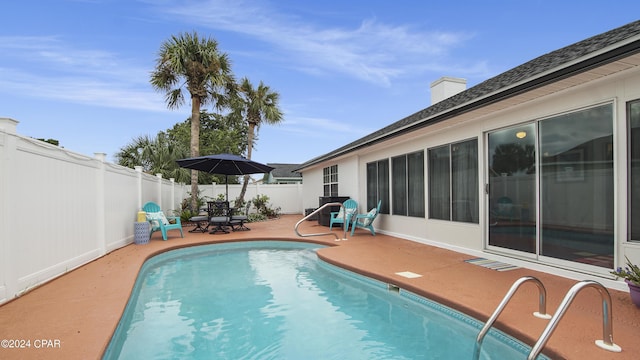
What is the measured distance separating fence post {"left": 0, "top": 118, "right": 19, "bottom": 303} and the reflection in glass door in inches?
251

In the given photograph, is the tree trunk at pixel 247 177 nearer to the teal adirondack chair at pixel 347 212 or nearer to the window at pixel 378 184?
the teal adirondack chair at pixel 347 212

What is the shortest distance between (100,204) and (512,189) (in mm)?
7034

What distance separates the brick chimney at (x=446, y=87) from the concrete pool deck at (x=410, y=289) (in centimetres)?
654

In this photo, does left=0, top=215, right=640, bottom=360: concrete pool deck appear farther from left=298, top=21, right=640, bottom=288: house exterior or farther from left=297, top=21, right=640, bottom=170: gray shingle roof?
left=297, top=21, right=640, bottom=170: gray shingle roof

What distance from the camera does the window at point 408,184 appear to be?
24.4 ft

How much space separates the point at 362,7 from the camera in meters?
10.3

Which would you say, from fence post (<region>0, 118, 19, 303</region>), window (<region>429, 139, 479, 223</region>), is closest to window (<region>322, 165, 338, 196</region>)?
window (<region>429, 139, 479, 223</region>)

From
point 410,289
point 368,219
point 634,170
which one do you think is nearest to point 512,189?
point 634,170

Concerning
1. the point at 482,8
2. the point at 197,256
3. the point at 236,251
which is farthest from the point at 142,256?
the point at 482,8

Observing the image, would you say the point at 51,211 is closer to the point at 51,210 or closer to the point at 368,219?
the point at 51,210

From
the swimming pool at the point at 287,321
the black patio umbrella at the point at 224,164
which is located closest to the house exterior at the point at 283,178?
the black patio umbrella at the point at 224,164

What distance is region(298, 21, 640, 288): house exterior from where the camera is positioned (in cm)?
352

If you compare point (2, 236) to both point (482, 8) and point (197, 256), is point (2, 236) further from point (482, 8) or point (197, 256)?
point (482, 8)

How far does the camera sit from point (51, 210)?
14.0 ft
